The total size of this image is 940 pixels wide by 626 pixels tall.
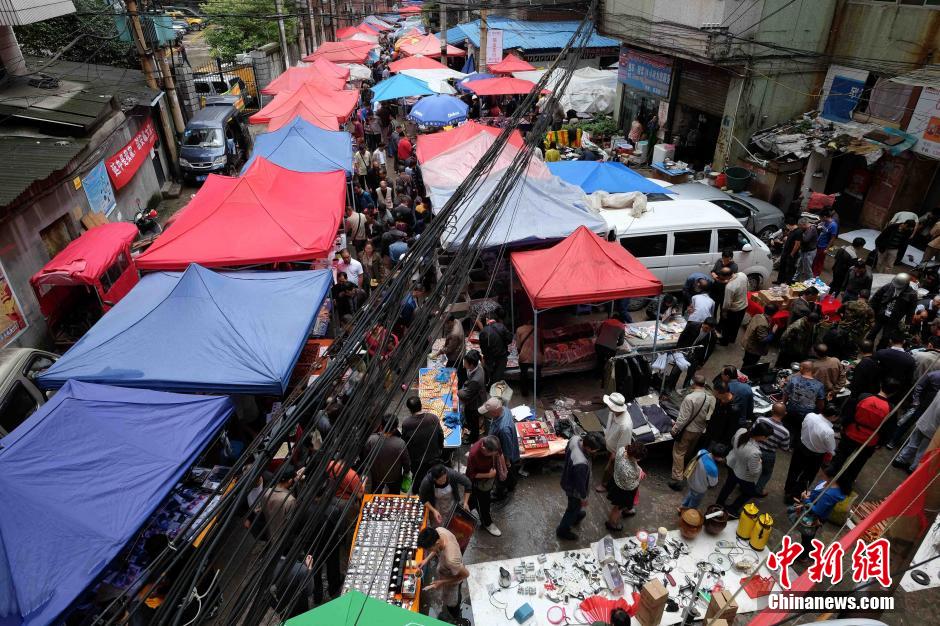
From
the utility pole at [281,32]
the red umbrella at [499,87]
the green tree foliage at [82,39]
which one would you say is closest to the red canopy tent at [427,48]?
the utility pole at [281,32]

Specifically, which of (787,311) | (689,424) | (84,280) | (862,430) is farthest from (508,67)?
(862,430)

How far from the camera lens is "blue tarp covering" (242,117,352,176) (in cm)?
1362

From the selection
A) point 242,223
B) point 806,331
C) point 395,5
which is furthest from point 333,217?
point 395,5

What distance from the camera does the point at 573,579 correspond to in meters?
5.96

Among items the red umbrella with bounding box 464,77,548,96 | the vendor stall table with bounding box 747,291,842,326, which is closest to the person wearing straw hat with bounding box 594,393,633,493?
the vendor stall table with bounding box 747,291,842,326

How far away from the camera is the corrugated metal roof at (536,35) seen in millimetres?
27375

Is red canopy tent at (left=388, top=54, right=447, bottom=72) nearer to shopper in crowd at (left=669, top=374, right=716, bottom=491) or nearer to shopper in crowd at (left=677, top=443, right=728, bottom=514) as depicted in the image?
shopper in crowd at (left=669, top=374, right=716, bottom=491)

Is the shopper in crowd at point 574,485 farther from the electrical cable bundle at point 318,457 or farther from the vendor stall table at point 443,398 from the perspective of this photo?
the electrical cable bundle at point 318,457

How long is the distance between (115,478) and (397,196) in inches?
403

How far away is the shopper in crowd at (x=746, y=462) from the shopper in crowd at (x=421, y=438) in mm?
3491

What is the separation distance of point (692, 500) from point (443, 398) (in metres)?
3.53

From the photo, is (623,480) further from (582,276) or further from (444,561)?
(582,276)

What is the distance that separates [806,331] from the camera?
881 cm

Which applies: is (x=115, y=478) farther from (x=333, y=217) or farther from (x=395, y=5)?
(x=395, y=5)
